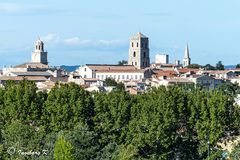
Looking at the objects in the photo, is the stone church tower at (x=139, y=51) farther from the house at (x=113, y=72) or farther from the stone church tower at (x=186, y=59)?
the stone church tower at (x=186, y=59)

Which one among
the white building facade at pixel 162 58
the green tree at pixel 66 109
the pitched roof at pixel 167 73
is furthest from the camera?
the white building facade at pixel 162 58

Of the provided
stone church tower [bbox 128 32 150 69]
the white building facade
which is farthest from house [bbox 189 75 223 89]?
the white building facade

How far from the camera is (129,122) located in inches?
1484

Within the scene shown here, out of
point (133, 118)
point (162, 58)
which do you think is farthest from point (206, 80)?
point (133, 118)

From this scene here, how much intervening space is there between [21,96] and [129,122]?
4578mm

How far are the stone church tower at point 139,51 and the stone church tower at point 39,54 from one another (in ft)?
51.8

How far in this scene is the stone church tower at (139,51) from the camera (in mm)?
138625

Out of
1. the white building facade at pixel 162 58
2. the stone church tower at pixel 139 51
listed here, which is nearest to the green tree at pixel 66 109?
the stone church tower at pixel 139 51

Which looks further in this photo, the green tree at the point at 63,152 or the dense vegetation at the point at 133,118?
the dense vegetation at the point at 133,118

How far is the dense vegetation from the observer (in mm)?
36781

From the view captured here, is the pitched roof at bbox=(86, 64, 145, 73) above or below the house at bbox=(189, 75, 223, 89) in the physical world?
above

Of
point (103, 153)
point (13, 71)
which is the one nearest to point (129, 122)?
point (103, 153)

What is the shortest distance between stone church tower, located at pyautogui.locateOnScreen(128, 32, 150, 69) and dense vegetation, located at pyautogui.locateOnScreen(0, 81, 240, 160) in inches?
3888

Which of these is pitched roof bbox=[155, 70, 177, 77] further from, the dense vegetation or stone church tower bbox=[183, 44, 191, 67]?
the dense vegetation
